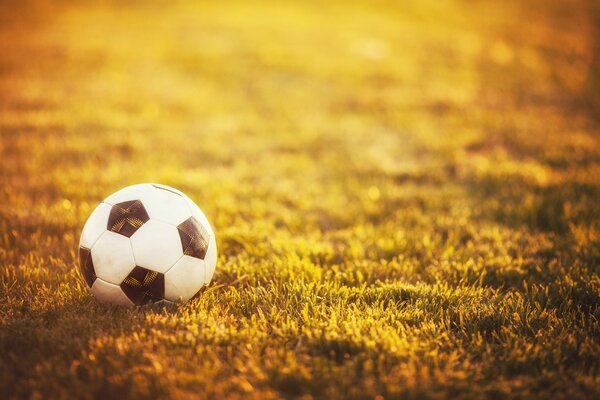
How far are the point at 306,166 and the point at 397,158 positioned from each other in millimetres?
1551

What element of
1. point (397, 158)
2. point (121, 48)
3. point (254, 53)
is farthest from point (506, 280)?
point (121, 48)

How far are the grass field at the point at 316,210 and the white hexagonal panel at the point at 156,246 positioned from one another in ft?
1.19

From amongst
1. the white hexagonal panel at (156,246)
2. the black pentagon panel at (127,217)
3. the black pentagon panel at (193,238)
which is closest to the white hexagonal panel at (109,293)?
the white hexagonal panel at (156,246)

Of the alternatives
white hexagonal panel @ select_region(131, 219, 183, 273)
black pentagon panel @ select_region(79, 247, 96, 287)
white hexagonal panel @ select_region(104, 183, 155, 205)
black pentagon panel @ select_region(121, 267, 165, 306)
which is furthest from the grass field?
white hexagonal panel @ select_region(104, 183, 155, 205)

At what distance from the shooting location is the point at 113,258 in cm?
297

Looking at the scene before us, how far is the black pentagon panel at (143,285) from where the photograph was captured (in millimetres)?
2982

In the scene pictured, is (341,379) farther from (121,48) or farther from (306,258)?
(121,48)

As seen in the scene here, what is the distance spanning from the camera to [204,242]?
3209 millimetres

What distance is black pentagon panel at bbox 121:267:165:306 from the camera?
2.98 m

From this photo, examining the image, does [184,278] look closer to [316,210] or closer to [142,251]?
[142,251]

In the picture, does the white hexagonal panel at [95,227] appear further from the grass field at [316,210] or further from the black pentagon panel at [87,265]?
the grass field at [316,210]

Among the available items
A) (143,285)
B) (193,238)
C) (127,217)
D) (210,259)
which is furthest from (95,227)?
(210,259)

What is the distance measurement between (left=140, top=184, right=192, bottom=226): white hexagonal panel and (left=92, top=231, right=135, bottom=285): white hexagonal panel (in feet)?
0.92

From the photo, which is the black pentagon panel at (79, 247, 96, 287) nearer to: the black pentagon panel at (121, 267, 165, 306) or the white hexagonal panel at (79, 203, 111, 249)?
the white hexagonal panel at (79, 203, 111, 249)
